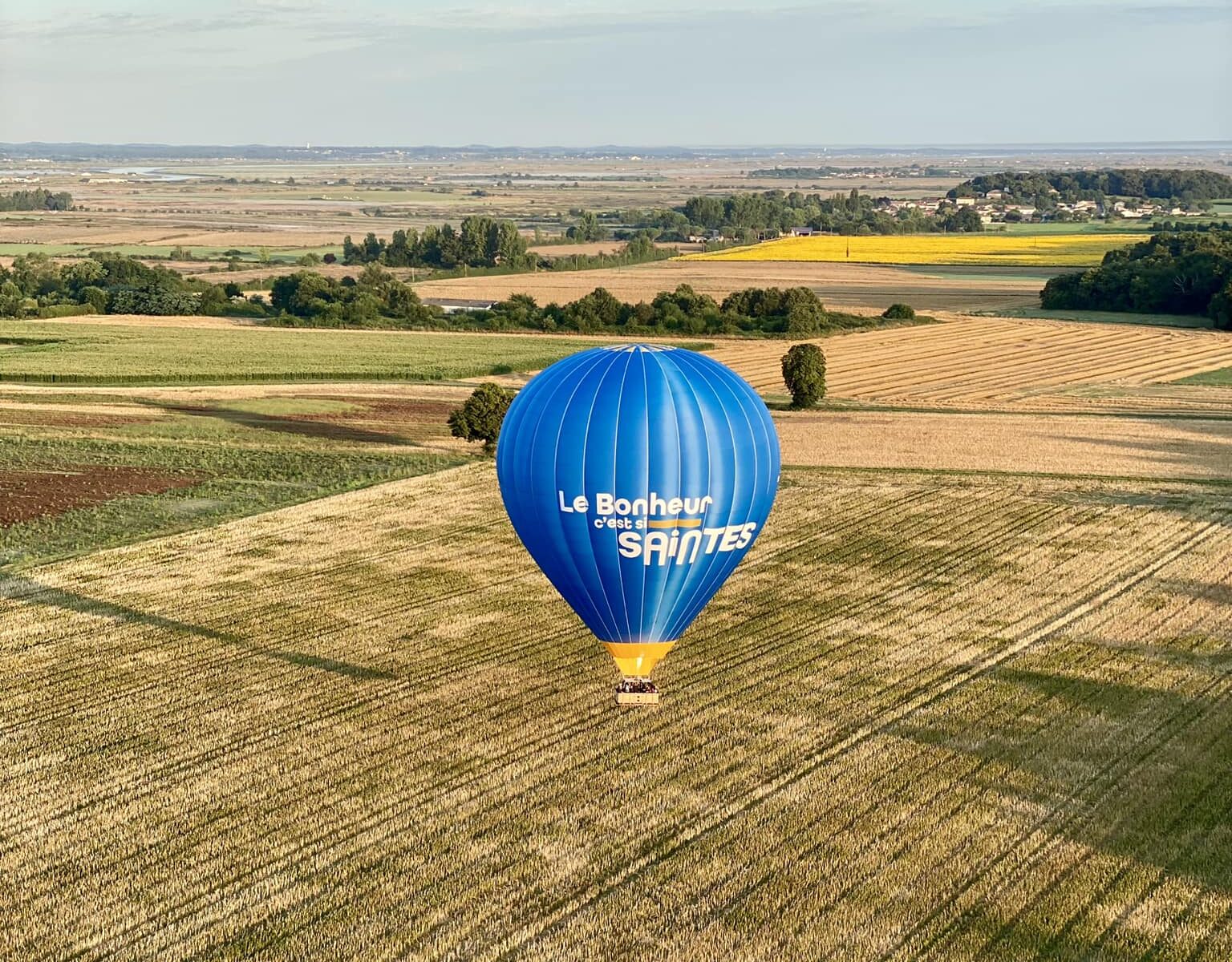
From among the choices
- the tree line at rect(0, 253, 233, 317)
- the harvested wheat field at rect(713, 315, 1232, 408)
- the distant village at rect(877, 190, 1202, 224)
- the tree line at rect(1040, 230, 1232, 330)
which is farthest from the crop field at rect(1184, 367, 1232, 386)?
the distant village at rect(877, 190, 1202, 224)

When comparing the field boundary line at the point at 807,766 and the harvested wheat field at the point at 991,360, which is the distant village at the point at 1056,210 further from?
the field boundary line at the point at 807,766

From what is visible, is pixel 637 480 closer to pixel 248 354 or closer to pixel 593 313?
pixel 248 354

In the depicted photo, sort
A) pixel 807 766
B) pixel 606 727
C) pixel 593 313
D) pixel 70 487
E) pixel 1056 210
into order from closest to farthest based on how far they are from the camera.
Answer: pixel 807 766
pixel 606 727
pixel 70 487
pixel 593 313
pixel 1056 210

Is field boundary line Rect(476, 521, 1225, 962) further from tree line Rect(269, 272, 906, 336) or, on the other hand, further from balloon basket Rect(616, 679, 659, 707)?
tree line Rect(269, 272, 906, 336)

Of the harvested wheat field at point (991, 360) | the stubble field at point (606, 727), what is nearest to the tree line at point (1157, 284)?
the harvested wheat field at point (991, 360)

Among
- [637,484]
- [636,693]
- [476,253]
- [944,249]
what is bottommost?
[636,693]

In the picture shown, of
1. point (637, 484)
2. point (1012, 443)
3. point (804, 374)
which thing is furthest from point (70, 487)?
point (1012, 443)
